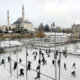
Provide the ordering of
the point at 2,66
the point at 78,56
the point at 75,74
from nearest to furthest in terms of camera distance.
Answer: the point at 75,74 < the point at 2,66 < the point at 78,56

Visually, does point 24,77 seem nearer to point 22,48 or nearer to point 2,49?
point 2,49

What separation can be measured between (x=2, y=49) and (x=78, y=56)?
8301 millimetres

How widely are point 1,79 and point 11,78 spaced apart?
0.54 metres

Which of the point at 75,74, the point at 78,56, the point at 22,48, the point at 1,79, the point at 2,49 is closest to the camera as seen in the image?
the point at 1,79

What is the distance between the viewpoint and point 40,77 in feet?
24.2

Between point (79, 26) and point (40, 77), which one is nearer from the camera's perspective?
point (40, 77)

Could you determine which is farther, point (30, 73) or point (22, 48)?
point (22, 48)

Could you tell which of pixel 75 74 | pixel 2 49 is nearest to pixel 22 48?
pixel 2 49

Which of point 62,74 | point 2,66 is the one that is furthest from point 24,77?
point 2,66

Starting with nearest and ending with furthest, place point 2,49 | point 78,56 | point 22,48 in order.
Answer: point 78,56, point 2,49, point 22,48

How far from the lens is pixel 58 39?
27.7 metres

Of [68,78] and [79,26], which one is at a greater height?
[79,26]

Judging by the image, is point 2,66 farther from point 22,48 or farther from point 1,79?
point 22,48

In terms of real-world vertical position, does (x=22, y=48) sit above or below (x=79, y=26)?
below
